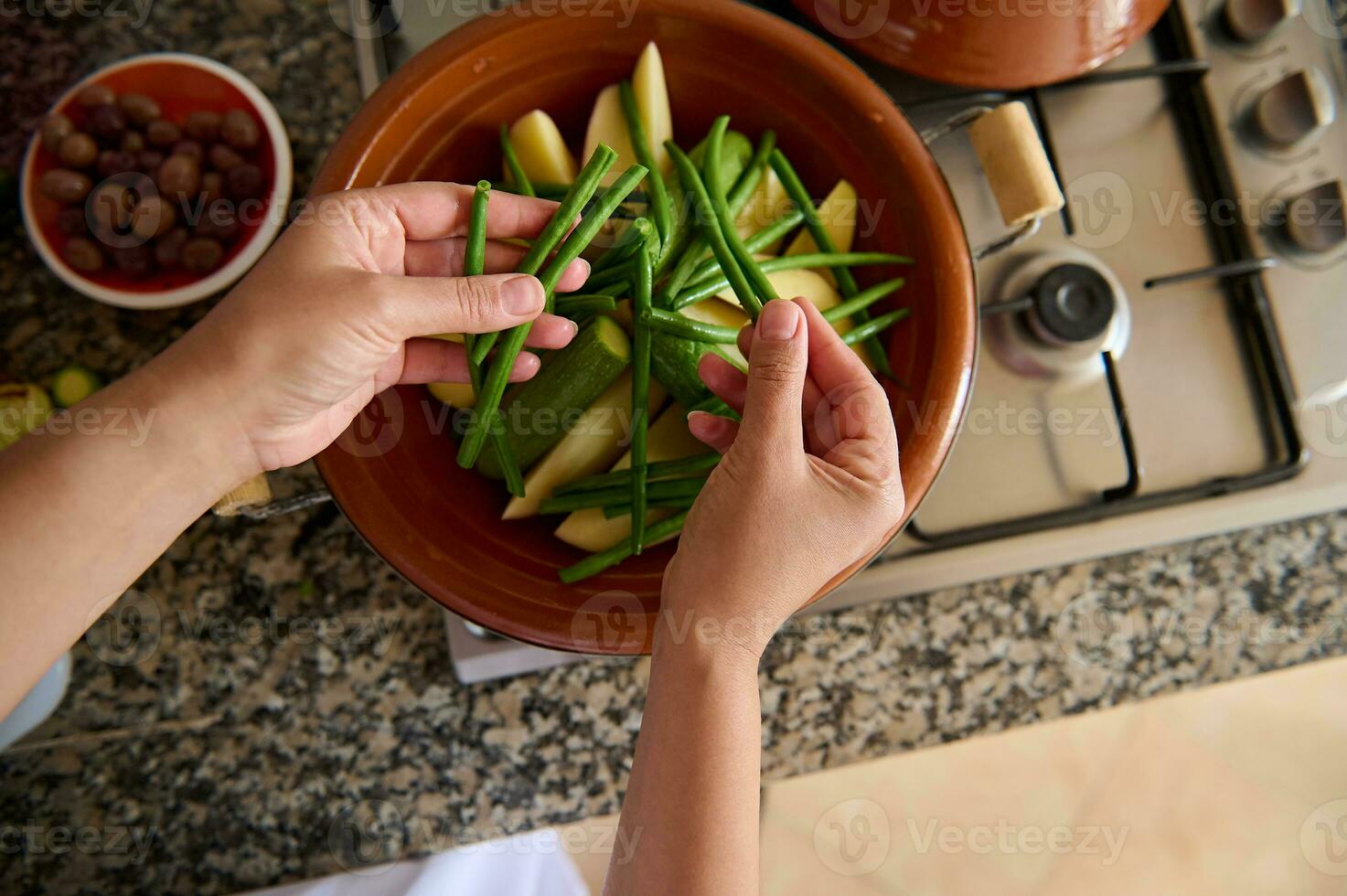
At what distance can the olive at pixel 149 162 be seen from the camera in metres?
1.09

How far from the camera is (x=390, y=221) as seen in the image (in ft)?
2.72

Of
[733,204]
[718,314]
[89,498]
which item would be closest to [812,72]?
[733,204]

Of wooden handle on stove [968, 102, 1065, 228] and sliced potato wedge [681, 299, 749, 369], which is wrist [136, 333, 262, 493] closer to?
sliced potato wedge [681, 299, 749, 369]

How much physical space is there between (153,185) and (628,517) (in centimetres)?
71

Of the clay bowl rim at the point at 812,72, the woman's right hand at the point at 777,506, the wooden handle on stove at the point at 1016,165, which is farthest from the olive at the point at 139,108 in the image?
the wooden handle on stove at the point at 1016,165

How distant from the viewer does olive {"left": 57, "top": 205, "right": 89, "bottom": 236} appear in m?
1.06

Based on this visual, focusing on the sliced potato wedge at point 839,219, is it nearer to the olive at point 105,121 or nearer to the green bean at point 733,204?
the green bean at point 733,204

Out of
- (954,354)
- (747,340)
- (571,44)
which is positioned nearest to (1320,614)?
(954,354)

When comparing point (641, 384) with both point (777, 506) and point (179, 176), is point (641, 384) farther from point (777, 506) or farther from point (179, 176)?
point (179, 176)

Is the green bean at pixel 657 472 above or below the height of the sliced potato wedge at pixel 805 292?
below

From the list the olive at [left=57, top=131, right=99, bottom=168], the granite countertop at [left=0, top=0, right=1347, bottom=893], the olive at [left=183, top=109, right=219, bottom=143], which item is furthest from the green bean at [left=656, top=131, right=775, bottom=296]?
the olive at [left=57, top=131, right=99, bottom=168]

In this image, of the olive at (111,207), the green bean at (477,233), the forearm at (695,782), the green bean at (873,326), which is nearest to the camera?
the forearm at (695,782)

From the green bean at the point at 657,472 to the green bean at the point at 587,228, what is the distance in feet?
0.61

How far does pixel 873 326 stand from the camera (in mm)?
921
